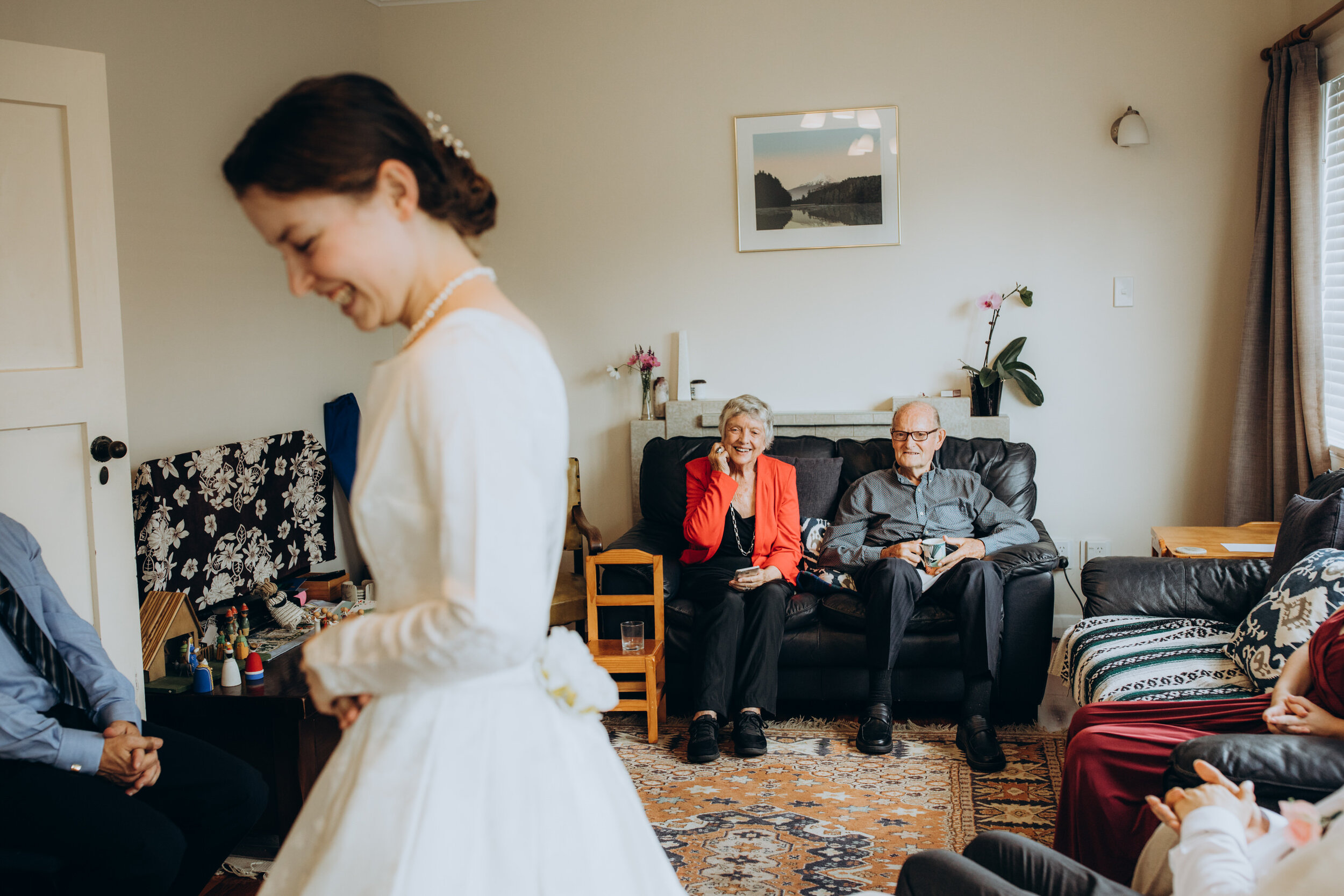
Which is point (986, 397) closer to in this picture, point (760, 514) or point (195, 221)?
point (760, 514)

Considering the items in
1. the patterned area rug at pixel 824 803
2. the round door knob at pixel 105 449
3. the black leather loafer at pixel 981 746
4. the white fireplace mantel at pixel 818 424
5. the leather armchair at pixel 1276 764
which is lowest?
the patterned area rug at pixel 824 803

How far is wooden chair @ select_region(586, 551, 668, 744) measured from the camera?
317 centimetres

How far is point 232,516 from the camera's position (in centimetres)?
322

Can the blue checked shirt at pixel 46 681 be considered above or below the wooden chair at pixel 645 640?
above

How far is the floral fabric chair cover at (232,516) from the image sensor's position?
2.88m

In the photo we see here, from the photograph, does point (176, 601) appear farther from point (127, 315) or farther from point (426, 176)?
point (426, 176)

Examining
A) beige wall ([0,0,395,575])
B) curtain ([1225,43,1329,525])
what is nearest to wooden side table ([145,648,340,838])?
beige wall ([0,0,395,575])

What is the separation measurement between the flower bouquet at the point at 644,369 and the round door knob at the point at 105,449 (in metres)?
2.29

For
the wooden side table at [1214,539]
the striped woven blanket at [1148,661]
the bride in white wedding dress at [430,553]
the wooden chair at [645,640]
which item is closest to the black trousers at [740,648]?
the wooden chair at [645,640]

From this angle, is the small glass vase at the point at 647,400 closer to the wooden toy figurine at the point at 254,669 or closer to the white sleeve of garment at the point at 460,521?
the wooden toy figurine at the point at 254,669

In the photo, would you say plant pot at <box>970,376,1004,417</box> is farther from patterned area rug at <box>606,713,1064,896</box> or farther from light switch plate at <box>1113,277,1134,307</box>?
patterned area rug at <box>606,713,1064,896</box>

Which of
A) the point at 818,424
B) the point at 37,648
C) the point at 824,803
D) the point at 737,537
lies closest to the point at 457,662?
the point at 37,648

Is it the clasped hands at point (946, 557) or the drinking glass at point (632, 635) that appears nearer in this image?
the drinking glass at point (632, 635)

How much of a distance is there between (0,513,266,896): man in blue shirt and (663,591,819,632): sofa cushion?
1.49 meters
